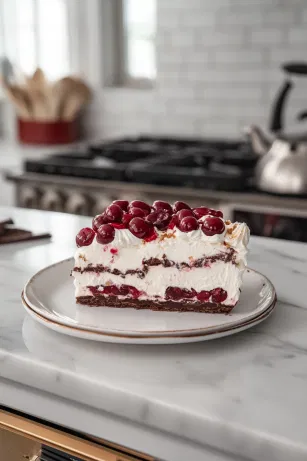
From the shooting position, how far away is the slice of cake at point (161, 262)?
1.15 m

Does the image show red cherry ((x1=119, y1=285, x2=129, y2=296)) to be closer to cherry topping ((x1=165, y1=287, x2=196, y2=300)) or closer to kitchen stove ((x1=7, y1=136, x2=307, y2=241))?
cherry topping ((x1=165, y1=287, x2=196, y2=300))

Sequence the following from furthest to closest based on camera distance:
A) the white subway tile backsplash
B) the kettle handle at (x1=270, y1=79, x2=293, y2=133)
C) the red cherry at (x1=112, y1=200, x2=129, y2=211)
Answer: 1. the white subway tile backsplash
2. the kettle handle at (x1=270, y1=79, x2=293, y2=133)
3. the red cherry at (x1=112, y1=200, x2=129, y2=211)

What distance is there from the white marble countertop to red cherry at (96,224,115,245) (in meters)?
0.17

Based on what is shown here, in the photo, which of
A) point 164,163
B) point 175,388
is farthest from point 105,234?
point 164,163

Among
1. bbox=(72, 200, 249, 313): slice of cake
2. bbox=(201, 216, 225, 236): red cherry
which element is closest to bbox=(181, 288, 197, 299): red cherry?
bbox=(72, 200, 249, 313): slice of cake

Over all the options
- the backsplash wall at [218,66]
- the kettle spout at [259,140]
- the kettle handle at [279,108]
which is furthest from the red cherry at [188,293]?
the backsplash wall at [218,66]

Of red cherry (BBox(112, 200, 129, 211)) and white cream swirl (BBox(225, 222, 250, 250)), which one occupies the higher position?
red cherry (BBox(112, 200, 129, 211))

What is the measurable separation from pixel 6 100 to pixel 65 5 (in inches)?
24.8

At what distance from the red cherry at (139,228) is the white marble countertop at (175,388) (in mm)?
197

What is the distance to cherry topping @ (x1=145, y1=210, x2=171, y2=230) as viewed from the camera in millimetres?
1193

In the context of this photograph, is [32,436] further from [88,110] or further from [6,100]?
[6,100]

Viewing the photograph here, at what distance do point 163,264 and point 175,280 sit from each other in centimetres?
3

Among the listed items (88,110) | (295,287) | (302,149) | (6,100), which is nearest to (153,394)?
(295,287)

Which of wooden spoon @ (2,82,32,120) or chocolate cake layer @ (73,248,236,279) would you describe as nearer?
chocolate cake layer @ (73,248,236,279)
